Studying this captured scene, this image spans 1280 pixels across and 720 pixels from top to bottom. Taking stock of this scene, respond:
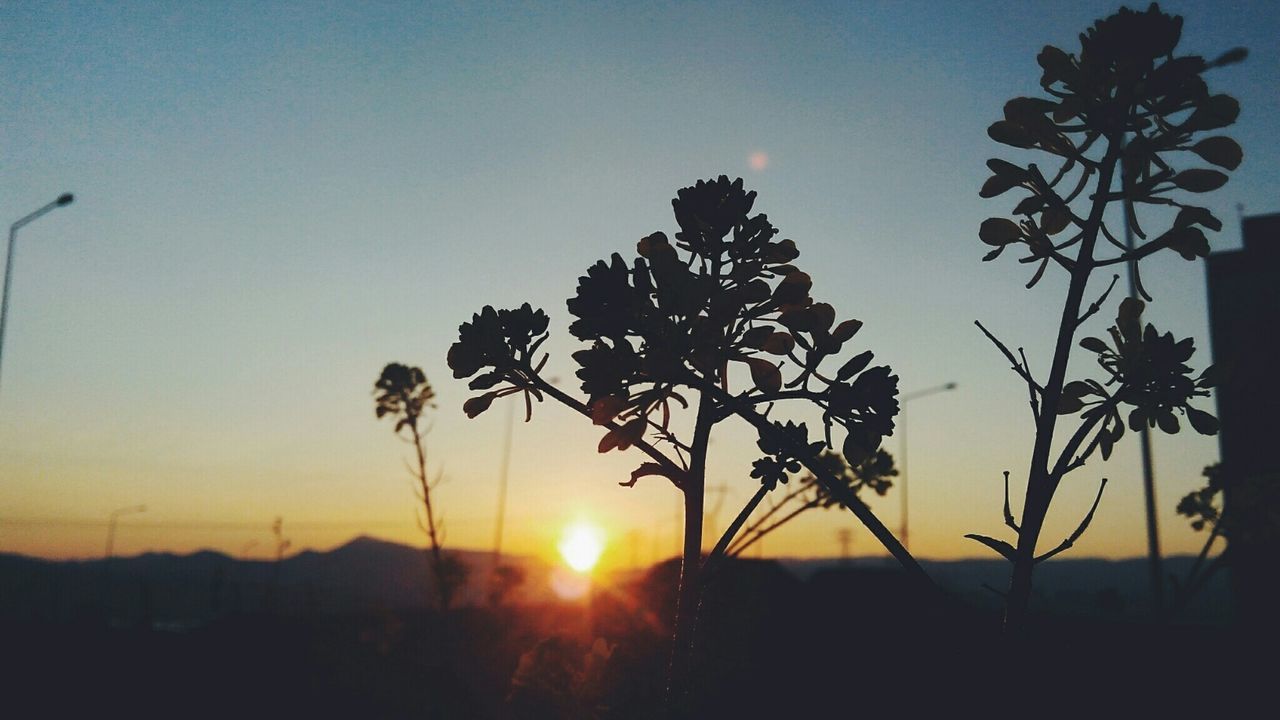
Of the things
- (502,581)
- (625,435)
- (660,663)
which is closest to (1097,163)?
(625,435)

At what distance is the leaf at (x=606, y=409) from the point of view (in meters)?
2.53

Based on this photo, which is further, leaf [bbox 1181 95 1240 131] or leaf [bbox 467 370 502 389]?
leaf [bbox 467 370 502 389]

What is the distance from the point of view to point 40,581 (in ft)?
103

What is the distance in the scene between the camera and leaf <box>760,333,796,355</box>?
2.67 metres

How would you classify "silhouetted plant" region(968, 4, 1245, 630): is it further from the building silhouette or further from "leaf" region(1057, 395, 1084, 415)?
the building silhouette

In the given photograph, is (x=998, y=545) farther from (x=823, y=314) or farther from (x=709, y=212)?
(x=709, y=212)

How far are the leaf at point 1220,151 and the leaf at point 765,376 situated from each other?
4.16 ft

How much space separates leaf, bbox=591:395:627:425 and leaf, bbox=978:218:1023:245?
1.10 meters

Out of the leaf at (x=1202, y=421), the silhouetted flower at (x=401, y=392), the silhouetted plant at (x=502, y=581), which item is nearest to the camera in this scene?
the leaf at (x=1202, y=421)

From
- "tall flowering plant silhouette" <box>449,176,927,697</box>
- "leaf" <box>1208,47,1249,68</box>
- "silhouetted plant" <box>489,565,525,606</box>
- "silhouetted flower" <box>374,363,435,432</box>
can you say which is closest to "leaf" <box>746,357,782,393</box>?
"tall flowering plant silhouette" <box>449,176,927,697</box>

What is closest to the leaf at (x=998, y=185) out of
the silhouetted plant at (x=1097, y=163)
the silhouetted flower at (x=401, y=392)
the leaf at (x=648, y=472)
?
the silhouetted plant at (x=1097, y=163)

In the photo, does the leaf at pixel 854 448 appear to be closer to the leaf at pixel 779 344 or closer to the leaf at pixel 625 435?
the leaf at pixel 779 344

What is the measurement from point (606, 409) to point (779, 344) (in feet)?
1.81

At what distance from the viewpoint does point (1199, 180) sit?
8.01 feet
